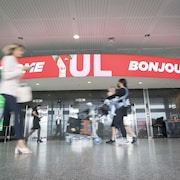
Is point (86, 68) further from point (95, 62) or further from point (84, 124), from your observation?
point (84, 124)

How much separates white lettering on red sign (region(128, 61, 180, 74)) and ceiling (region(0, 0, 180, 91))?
2.89 ft

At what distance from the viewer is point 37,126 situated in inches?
245

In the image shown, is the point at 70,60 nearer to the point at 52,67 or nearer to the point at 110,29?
the point at 52,67

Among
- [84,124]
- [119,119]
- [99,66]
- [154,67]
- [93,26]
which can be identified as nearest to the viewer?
[119,119]

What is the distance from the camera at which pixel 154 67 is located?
6234 millimetres

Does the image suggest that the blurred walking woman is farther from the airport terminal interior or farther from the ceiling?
the ceiling

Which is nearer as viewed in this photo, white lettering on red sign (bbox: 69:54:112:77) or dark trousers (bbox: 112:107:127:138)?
dark trousers (bbox: 112:107:127:138)

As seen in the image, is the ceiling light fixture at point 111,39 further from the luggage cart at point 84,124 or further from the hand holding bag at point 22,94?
the hand holding bag at point 22,94

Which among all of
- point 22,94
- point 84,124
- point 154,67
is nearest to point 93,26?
point 154,67

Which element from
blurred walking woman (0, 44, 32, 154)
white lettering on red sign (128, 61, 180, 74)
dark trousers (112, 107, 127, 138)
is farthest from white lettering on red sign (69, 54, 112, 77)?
blurred walking woman (0, 44, 32, 154)

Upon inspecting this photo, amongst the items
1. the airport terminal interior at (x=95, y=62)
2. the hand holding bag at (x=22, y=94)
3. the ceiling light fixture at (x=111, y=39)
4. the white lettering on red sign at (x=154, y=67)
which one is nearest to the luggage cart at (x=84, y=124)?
the airport terminal interior at (x=95, y=62)

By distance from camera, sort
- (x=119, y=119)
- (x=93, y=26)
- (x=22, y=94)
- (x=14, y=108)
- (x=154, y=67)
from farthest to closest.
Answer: (x=154, y=67) < (x=93, y=26) < (x=119, y=119) < (x=22, y=94) < (x=14, y=108)

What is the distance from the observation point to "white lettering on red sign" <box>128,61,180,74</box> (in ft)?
20.3

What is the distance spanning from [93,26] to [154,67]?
2.52m
